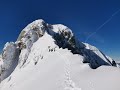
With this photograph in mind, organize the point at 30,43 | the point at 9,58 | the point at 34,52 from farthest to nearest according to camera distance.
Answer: the point at 30,43, the point at 9,58, the point at 34,52

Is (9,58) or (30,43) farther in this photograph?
(30,43)

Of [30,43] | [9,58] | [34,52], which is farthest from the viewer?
[30,43]

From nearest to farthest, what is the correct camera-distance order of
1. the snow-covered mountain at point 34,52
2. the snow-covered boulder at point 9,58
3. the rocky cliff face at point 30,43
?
the snow-covered mountain at point 34,52, the snow-covered boulder at point 9,58, the rocky cliff face at point 30,43

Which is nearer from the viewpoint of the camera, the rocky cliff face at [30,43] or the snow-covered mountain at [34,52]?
the snow-covered mountain at [34,52]

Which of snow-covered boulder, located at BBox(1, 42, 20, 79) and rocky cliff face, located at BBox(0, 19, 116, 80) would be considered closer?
snow-covered boulder, located at BBox(1, 42, 20, 79)

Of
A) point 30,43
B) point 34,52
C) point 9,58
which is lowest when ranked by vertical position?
point 34,52

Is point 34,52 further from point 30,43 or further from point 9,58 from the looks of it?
point 9,58

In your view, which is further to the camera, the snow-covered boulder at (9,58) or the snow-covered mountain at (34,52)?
the snow-covered boulder at (9,58)

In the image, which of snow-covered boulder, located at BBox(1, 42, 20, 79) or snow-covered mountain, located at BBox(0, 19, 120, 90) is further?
snow-covered boulder, located at BBox(1, 42, 20, 79)

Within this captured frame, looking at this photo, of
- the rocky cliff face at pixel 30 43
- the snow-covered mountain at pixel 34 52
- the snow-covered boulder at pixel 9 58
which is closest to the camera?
the snow-covered mountain at pixel 34 52

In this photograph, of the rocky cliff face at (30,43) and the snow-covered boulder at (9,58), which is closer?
the snow-covered boulder at (9,58)

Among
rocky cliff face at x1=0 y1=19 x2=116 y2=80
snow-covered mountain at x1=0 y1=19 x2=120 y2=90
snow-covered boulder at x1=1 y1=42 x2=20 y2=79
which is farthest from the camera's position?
rocky cliff face at x1=0 y1=19 x2=116 y2=80

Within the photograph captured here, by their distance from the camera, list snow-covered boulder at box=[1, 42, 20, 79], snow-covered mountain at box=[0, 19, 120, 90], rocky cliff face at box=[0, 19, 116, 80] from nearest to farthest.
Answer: snow-covered mountain at box=[0, 19, 120, 90] → snow-covered boulder at box=[1, 42, 20, 79] → rocky cliff face at box=[0, 19, 116, 80]

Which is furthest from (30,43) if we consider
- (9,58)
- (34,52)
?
(34,52)
